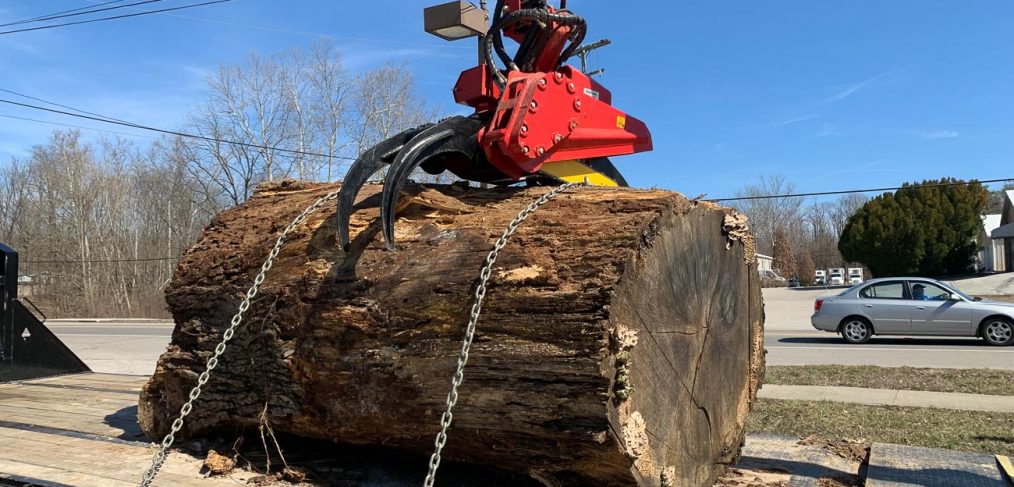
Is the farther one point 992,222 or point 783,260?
point 783,260

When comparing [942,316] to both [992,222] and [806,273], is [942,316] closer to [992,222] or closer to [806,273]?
[806,273]

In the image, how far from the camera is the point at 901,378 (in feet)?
27.7

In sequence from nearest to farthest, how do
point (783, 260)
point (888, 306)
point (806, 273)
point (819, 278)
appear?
1. point (888, 306)
2. point (819, 278)
3. point (806, 273)
4. point (783, 260)

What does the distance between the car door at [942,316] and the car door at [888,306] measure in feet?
0.46

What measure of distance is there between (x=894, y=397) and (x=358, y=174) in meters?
6.28

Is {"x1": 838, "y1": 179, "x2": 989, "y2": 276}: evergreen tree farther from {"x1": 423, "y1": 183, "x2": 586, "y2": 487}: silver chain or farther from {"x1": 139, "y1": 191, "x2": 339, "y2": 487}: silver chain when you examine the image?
{"x1": 423, "y1": 183, "x2": 586, "y2": 487}: silver chain

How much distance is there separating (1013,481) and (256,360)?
11.5 ft

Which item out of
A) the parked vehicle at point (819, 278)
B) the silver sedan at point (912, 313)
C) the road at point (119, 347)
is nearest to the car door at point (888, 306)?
the silver sedan at point (912, 313)

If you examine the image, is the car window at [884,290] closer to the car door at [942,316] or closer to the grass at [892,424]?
the car door at [942,316]

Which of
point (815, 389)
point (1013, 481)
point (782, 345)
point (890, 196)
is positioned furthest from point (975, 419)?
point (890, 196)

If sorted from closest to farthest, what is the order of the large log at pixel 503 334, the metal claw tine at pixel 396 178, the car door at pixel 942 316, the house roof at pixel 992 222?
the large log at pixel 503 334
the metal claw tine at pixel 396 178
the car door at pixel 942 316
the house roof at pixel 992 222

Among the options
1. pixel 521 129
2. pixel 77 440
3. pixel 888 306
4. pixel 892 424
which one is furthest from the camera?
pixel 888 306

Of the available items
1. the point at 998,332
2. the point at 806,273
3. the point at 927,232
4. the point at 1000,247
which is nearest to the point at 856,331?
the point at 998,332

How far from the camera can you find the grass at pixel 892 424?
17.7 ft
